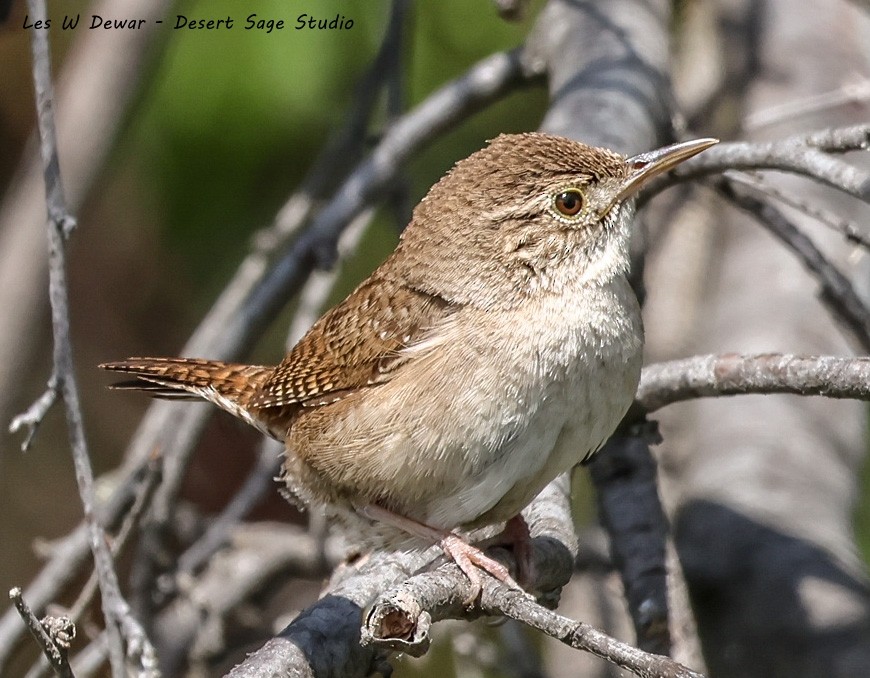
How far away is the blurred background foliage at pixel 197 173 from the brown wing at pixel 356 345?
125 centimetres

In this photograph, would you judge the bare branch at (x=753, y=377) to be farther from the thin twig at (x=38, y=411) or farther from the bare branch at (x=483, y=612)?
the thin twig at (x=38, y=411)

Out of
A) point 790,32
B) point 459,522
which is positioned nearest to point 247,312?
point 459,522

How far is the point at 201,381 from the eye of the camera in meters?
3.40

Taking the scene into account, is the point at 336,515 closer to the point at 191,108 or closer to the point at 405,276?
the point at 405,276

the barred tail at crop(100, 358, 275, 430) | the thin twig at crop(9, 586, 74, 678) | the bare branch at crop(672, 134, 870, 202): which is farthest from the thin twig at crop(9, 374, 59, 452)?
the bare branch at crop(672, 134, 870, 202)

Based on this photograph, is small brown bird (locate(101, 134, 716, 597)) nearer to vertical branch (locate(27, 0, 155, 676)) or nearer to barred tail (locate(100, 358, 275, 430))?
barred tail (locate(100, 358, 275, 430))

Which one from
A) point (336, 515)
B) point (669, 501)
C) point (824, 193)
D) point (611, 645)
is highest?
point (824, 193)

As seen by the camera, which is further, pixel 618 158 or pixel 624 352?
pixel 618 158

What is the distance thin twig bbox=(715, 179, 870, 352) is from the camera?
2910 millimetres

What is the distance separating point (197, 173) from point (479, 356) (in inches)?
93.0

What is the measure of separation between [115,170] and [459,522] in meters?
3.44

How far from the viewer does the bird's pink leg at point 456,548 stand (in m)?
2.24

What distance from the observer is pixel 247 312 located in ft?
12.3

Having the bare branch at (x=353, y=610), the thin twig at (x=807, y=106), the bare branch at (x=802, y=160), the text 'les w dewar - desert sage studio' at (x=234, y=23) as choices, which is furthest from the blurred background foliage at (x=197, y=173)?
the bare branch at (x=353, y=610)
